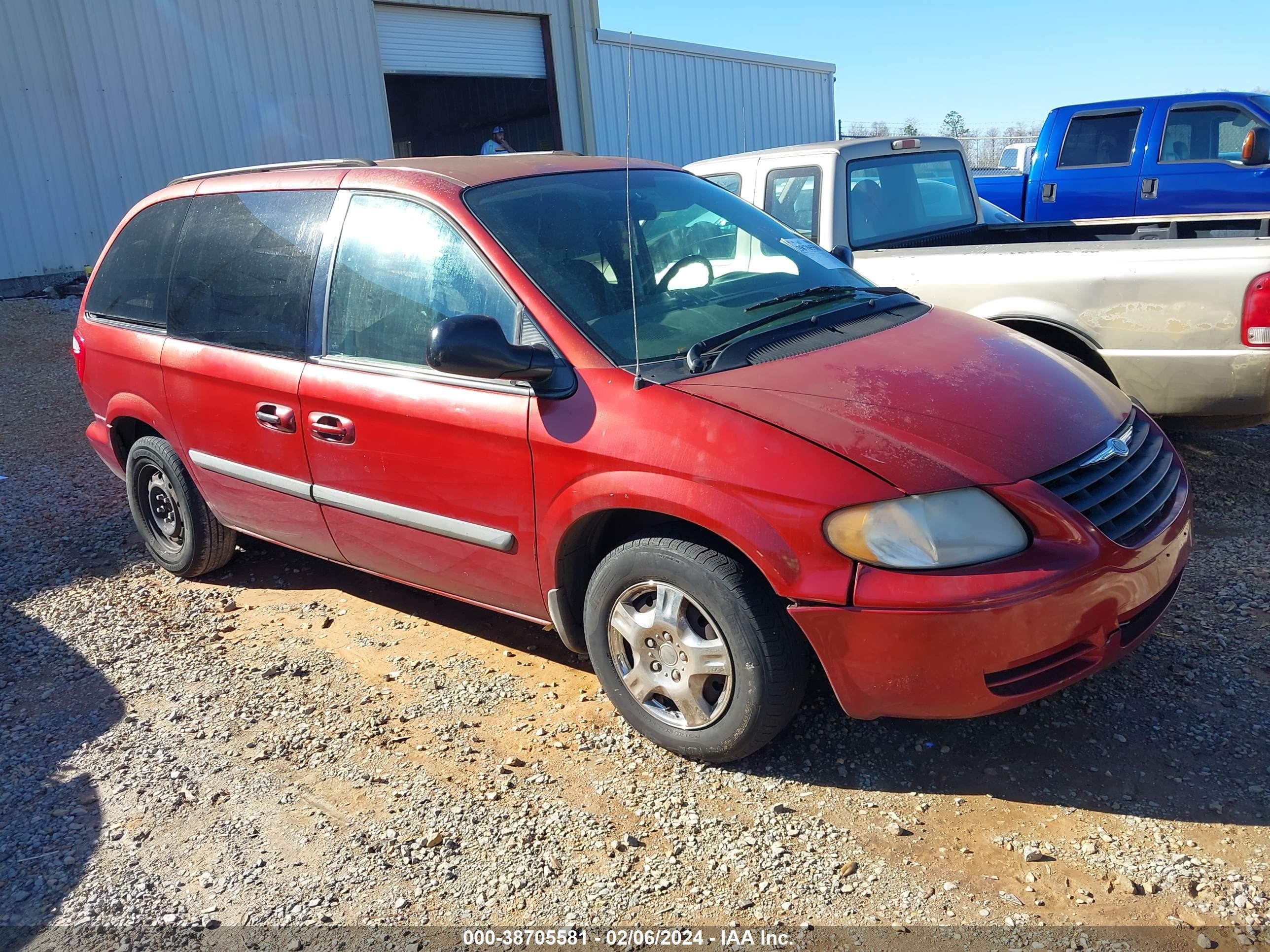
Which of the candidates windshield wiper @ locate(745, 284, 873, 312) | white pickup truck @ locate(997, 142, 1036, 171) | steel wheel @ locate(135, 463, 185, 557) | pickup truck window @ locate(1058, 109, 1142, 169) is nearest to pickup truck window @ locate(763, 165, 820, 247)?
windshield wiper @ locate(745, 284, 873, 312)

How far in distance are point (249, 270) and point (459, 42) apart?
13.0 m

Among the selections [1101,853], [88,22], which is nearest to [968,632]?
[1101,853]

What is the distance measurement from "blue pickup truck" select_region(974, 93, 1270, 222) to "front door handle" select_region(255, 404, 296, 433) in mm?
8957

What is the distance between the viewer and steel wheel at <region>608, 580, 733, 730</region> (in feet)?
9.62

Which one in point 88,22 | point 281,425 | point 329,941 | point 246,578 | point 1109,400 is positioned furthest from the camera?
point 88,22

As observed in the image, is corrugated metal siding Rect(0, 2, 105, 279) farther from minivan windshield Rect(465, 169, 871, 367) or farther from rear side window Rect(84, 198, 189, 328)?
minivan windshield Rect(465, 169, 871, 367)

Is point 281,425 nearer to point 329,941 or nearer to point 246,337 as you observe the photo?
point 246,337

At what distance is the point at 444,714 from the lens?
3.51 metres

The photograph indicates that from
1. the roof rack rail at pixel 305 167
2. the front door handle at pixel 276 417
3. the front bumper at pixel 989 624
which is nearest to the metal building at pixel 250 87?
the roof rack rail at pixel 305 167

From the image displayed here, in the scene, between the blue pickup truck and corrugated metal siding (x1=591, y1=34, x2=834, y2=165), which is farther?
corrugated metal siding (x1=591, y1=34, x2=834, y2=165)

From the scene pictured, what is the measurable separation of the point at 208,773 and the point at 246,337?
1.75m

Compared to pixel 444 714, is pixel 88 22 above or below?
above

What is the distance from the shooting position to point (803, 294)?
144 inches

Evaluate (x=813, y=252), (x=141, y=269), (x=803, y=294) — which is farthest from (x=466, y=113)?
(x=803, y=294)
